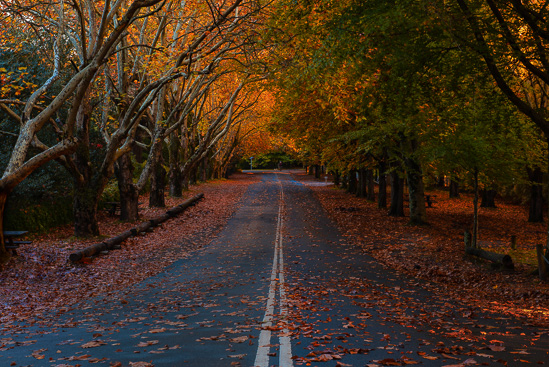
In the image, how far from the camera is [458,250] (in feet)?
53.5

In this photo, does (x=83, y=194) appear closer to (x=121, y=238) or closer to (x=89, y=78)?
(x=121, y=238)

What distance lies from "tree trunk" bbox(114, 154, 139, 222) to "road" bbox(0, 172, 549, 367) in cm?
910

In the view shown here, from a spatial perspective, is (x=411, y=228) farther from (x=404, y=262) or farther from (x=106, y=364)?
(x=106, y=364)

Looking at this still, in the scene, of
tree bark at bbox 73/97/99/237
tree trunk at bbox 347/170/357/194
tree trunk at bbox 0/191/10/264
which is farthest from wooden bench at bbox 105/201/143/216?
tree trunk at bbox 347/170/357/194

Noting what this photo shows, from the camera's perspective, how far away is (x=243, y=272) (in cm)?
1335

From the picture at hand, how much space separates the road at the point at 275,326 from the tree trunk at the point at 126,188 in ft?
29.9

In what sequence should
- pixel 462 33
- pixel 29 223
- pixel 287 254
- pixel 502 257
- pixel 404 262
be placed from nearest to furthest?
pixel 462 33 < pixel 502 257 < pixel 404 262 < pixel 287 254 < pixel 29 223

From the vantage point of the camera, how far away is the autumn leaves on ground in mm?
10586

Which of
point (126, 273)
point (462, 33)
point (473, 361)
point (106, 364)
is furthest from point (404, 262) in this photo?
point (106, 364)

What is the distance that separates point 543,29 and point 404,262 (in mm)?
7138

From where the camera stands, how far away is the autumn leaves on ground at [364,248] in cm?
1059

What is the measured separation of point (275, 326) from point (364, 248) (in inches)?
409

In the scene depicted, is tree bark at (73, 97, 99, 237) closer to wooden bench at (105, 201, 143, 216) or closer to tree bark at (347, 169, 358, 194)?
wooden bench at (105, 201, 143, 216)

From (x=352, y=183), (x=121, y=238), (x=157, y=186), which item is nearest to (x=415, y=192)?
(x=121, y=238)
